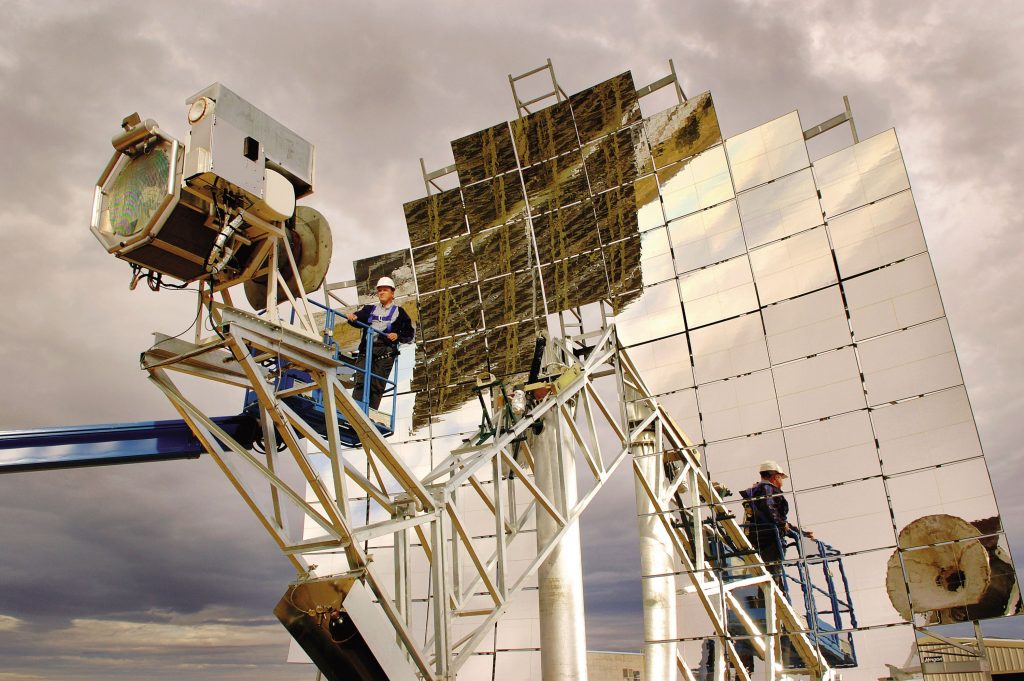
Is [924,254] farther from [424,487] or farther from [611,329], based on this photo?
[424,487]

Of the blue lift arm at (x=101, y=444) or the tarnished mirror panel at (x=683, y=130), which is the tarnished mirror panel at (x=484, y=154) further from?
the blue lift arm at (x=101, y=444)

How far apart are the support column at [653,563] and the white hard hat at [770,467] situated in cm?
178

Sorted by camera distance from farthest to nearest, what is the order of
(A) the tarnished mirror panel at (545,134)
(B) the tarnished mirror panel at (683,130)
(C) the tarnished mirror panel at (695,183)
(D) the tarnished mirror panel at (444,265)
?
(D) the tarnished mirror panel at (444,265) → (A) the tarnished mirror panel at (545,134) → (B) the tarnished mirror panel at (683,130) → (C) the tarnished mirror panel at (695,183)

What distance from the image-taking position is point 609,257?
15.9 meters

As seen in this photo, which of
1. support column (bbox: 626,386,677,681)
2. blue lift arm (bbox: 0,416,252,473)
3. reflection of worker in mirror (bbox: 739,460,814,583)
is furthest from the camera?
support column (bbox: 626,386,677,681)

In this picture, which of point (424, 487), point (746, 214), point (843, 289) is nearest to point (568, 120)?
point (746, 214)

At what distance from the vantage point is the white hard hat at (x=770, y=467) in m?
13.1

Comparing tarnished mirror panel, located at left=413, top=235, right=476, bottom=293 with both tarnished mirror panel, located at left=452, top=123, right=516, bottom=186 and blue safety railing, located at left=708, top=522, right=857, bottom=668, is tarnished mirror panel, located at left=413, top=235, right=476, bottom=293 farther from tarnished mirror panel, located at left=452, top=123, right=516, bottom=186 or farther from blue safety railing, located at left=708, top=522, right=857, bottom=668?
blue safety railing, located at left=708, top=522, right=857, bottom=668

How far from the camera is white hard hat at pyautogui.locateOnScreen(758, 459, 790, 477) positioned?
516 inches

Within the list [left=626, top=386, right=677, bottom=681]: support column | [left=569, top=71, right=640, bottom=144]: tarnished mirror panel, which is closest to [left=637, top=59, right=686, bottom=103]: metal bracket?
[left=569, top=71, right=640, bottom=144]: tarnished mirror panel

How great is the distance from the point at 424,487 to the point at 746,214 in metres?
7.89

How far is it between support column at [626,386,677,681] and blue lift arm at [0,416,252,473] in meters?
7.02

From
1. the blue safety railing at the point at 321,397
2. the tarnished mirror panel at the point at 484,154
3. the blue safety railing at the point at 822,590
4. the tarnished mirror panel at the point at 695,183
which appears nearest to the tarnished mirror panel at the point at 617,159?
the tarnished mirror panel at the point at 695,183

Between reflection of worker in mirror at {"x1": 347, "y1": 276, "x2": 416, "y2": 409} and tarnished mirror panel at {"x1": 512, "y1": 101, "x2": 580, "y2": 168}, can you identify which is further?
tarnished mirror panel at {"x1": 512, "y1": 101, "x2": 580, "y2": 168}
